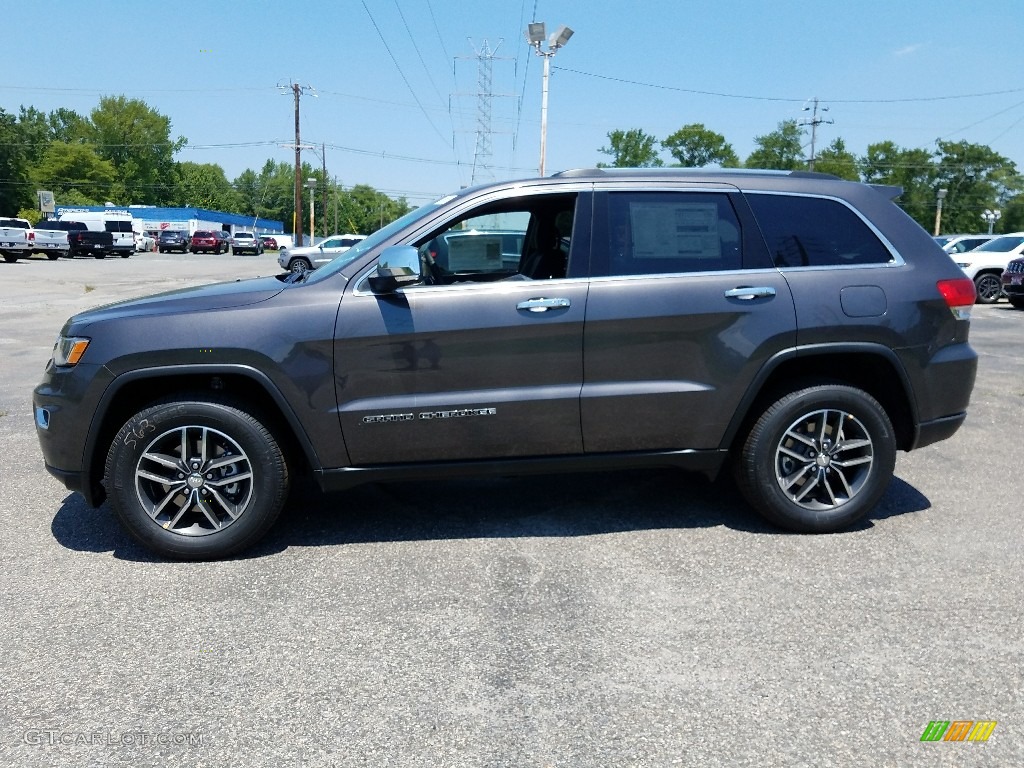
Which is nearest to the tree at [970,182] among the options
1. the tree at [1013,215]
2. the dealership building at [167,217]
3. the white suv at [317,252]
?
the tree at [1013,215]

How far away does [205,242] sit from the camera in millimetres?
56375

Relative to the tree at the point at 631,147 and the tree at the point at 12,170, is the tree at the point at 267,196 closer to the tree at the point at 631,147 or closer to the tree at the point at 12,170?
the tree at the point at 12,170

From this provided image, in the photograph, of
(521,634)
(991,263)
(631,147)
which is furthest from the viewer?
(631,147)

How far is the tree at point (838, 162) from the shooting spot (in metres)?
89.5

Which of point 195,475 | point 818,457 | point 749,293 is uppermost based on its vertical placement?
point 749,293

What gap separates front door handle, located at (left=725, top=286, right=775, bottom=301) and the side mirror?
1.54 meters

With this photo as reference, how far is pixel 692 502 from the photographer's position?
16.0ft

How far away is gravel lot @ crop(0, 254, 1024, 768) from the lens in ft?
8.52

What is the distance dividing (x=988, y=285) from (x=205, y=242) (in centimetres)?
4904
